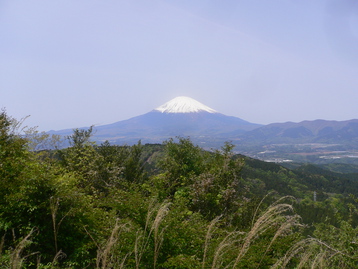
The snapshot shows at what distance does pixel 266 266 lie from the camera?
4.19 m

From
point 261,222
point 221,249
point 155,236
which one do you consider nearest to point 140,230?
point 155,236

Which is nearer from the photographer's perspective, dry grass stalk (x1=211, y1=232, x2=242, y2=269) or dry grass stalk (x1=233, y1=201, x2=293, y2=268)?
dry grass stalk (x1=211, y1=232, x2=242, y2=269)

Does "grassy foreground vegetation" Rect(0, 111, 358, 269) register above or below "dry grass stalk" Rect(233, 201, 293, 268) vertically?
below

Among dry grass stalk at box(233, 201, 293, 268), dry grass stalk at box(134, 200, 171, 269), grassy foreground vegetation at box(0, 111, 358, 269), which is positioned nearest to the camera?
dry grass stalk at box(233, 201, 293, 268)

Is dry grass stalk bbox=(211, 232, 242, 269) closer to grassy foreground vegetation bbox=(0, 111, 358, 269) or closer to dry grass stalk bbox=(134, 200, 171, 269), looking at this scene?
grassy foreground vegetation bbox=(0, 111, 358, 269)

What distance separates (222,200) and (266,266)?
9.12m

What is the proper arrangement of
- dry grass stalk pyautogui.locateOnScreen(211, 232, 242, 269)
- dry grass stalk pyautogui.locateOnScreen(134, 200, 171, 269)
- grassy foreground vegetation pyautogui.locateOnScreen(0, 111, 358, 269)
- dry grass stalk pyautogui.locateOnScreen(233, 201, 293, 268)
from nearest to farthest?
dry grass stalk pyautogui.locateOnScreen(211, 232, 242, 269) < dry grass stalk pyautogui.locateOnScreen(233, 201, 293, 268) < dry grass stalk pyautogui.locateOnScreen(134, 200, 171, 269) < grassy foreground vegetation pyautogui.locateOnScreen(0, 111, 358, 269)

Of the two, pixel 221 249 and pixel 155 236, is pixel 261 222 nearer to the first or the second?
pixel 221 249

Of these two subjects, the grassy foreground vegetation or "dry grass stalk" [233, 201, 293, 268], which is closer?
"dry grass stalk" [233, 201, 293, 268]

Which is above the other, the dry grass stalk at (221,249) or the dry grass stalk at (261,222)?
the dry grass stalk at (261,222)

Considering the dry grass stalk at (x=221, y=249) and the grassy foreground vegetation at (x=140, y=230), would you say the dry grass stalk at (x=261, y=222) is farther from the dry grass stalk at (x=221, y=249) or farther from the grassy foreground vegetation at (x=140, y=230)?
the dry grass stalk at (x=221, y=249)

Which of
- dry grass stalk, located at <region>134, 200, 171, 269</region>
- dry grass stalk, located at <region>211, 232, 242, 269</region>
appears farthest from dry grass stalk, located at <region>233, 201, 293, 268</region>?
dry grass stalk, located at <region>134, 200, 171, 269</region>

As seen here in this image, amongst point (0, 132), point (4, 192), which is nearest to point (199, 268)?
point (4, 192)

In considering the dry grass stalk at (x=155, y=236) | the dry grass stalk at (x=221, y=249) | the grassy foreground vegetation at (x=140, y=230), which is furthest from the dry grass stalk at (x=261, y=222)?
the dry grass stalk at (x=155, y=236)
